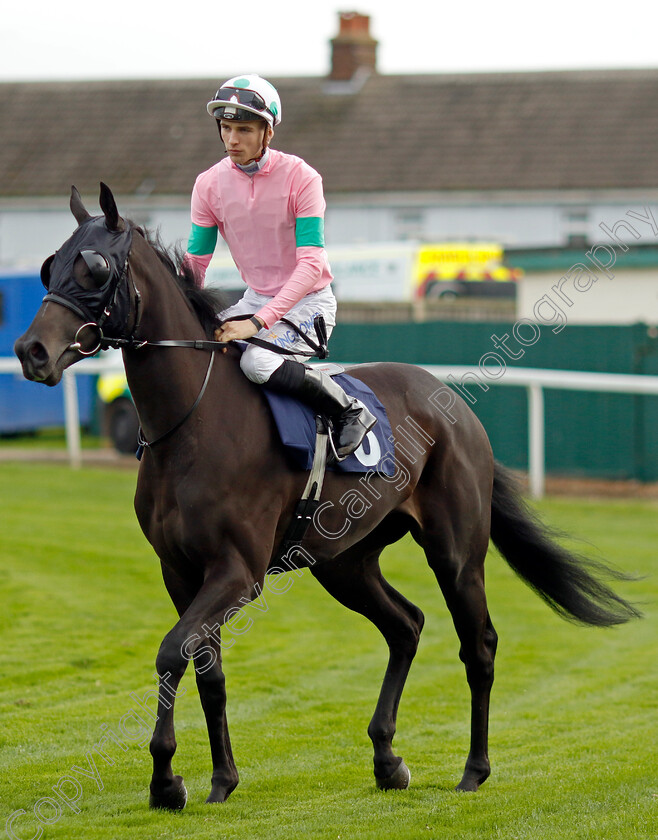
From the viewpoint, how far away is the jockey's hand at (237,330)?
4.48 meters

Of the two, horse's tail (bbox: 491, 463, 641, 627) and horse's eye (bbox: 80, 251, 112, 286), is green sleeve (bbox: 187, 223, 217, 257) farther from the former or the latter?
horse's tail (bbox: 491, 463, 641, 627)

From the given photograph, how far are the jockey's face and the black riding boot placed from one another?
803 millimetres

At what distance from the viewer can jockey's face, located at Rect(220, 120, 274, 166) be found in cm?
449

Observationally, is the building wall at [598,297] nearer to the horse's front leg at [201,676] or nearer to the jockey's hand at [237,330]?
the jockey's hand at [237,330]

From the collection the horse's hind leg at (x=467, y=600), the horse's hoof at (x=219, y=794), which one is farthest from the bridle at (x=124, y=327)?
the horse's hoof at (x=219, y=794)

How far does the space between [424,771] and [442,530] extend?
1063 millimetres

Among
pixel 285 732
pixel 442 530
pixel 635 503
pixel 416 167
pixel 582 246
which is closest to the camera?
pixel 442 530

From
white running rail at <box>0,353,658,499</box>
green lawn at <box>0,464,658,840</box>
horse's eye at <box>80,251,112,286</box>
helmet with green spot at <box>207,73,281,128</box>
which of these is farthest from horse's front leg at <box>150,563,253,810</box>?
white running rail at <box>0,353,658,499</box>

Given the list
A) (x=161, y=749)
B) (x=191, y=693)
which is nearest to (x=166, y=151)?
(x=191, y=693)

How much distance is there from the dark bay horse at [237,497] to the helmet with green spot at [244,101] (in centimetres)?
59

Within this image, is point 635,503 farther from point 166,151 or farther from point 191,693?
point 166,151

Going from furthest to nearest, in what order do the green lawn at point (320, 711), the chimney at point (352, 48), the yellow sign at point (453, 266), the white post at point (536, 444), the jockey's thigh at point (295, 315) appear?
the chimney at point (352, 48) < the yellow sign at point (453, 266) < the white post at point (536, 444) < the jockey's thigh at point (295, 315) < the green lawn at point (320, 711)

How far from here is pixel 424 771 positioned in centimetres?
524

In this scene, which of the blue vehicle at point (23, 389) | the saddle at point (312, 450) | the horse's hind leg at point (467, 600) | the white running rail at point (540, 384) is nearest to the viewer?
the saddle at point (312, 450)
